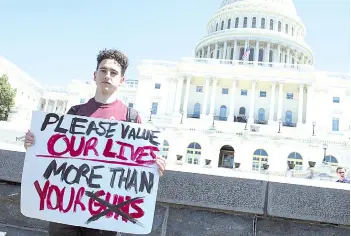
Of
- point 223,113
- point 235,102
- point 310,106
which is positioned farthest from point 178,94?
point 310,106

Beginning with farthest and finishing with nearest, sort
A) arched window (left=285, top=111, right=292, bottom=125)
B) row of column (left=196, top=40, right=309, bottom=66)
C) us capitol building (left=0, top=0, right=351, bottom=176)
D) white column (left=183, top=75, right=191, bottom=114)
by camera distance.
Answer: row of column (left=196, top=40, right=309, bottom=66) → white column (left=183, top=75, right=191, bottom=114) → arched window (left=285, top=111, right=292, bottom=125) → us capitol building (left=0, top=0, right=351, bottom=176)

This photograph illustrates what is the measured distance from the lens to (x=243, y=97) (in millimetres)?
53594

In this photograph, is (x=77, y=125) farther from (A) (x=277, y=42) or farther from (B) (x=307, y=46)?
(B) (x=307, y=46)

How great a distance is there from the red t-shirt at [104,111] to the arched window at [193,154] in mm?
33955

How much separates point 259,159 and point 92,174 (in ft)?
112

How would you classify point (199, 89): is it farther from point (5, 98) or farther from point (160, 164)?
point (160, 164)

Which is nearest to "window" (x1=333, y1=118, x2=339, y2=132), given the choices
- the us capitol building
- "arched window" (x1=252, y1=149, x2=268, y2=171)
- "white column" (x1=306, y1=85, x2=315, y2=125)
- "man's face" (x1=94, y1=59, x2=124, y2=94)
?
the us capitol building

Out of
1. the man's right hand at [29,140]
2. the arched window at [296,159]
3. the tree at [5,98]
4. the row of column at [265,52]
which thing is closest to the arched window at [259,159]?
the arched window at [296,159]

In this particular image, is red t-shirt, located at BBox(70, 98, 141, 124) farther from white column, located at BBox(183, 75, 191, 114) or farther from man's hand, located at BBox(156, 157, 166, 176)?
white column, located at BBox(183, 75, 191, 114)

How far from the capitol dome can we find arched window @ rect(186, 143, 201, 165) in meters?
30.8

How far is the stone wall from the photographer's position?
3.28m

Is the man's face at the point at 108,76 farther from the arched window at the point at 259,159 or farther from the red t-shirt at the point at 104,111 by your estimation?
the arched window at the point at 259,159

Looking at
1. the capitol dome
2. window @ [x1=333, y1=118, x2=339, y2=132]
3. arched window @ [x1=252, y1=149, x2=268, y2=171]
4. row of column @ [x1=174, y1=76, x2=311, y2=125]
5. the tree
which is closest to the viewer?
arched window @ [x1=252, y1=149, x2=268, y2=171]

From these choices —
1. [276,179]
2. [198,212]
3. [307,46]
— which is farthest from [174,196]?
[307,46]
